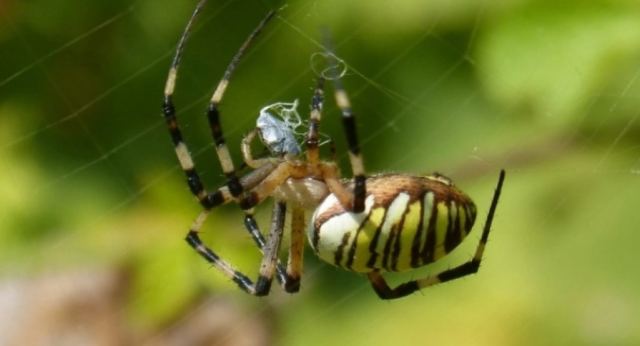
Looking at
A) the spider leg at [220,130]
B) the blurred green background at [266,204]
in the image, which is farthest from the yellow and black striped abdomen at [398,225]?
the blurred green background at [266,204]

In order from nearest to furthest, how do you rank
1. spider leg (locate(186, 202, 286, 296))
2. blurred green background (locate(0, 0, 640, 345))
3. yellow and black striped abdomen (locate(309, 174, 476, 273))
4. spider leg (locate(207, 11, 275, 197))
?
yellow and black striped abdomen (locate(309, 174, 476, 273)), spider leg (locate(207, 11, 275, 197)), spider leg (locate(186, 202, 286, 296)), blurred green background (locate(0, 0, 640, 345))

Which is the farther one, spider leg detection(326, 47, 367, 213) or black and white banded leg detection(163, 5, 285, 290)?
black and white banded leg detection(163, 5, 285, 290)

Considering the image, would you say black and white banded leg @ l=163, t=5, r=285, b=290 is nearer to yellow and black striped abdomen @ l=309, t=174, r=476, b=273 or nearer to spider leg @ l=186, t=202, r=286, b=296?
spider leg @ l=186, t=202, r=286, b=296

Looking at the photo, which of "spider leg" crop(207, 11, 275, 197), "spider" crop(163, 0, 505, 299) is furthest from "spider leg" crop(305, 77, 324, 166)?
"spider leg" crop(207, 11, 275, 197)

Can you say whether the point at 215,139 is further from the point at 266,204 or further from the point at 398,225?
the point at 266,204

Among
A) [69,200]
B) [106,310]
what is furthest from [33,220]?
[106,310]

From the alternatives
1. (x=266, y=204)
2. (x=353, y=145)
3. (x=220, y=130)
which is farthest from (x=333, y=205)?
(x=266, y=204)

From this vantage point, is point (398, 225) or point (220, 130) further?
point (220, 130)

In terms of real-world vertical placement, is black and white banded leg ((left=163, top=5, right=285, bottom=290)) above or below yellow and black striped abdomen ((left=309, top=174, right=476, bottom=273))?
above
